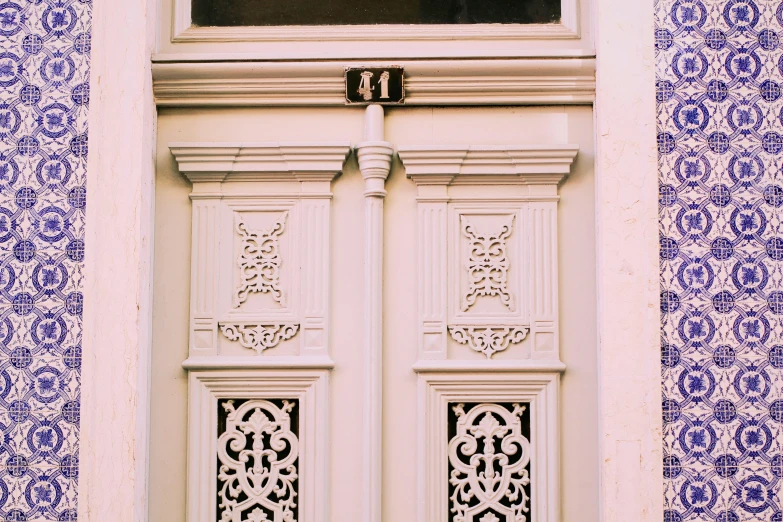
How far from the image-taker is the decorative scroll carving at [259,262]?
2.62 metres

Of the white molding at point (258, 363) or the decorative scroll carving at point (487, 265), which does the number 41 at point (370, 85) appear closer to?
the decorative scroll carving at point (487, 265)

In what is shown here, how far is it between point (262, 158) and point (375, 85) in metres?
0.39

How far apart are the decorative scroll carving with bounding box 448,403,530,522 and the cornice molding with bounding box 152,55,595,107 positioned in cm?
91

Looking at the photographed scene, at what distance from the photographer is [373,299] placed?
2.58 metres

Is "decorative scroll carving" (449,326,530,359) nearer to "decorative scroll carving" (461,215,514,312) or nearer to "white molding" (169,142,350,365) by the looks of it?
"decorative scroll carving" (461,215,514,312)

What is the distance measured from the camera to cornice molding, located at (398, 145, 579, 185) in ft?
8.53

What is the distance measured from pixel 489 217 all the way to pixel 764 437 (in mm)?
963

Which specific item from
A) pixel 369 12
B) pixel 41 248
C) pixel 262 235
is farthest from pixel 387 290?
pixel 41 248

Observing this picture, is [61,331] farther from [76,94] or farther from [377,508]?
[377,508]

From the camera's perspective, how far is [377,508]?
2.54 meters

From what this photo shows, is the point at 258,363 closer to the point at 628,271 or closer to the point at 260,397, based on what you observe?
the point at 260,397

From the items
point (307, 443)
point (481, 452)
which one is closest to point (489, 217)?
point (481, 452)

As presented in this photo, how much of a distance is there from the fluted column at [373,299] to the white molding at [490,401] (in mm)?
127

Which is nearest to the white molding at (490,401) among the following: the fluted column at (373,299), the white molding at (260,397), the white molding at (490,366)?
the white molding at (490,366)
